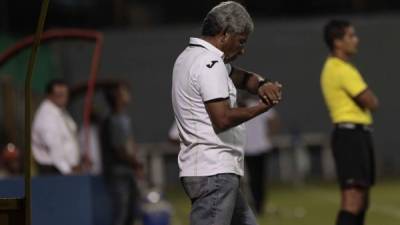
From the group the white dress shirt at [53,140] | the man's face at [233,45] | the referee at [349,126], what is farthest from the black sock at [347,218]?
the man's face at [233,45]

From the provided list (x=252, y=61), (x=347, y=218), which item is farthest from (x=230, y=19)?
(x=252, y=61)

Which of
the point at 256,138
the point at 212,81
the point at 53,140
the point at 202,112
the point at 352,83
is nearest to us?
the point at 212,81

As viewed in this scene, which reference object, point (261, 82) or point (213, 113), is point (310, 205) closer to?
point (261, 82)

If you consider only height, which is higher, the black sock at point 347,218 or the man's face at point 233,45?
the man's face at point 233,45

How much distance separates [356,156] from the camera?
10742mm

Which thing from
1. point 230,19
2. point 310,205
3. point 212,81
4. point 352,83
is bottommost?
point 310,205

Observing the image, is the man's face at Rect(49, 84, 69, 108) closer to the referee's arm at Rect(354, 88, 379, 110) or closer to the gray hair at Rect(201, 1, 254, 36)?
the referee's arm at Rect(354, 88, 379, 110)

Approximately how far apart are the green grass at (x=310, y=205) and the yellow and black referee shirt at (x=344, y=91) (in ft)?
16.4

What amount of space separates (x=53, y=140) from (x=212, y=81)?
4.99 metres

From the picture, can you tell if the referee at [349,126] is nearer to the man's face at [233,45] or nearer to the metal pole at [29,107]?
the man's face at [233,45]

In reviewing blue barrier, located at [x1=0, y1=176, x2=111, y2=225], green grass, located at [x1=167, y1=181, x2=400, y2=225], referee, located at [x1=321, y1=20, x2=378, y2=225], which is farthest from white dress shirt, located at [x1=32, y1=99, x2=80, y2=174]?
green grass, located at [x1=167, y1=181, x2=400, y2=225]

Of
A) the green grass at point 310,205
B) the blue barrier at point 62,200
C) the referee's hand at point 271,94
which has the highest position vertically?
the referee's hand at point 271,94

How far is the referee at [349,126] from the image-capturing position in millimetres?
10688

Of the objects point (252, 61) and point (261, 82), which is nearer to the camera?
point (261, 82)
